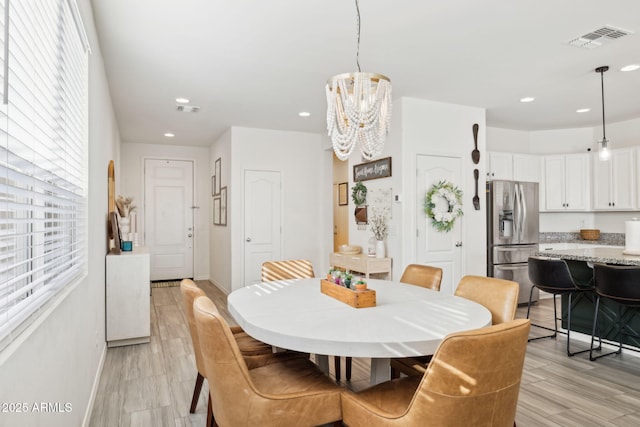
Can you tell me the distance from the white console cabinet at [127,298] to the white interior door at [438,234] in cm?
300

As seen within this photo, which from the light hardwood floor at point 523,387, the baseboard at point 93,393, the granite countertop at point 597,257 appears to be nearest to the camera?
the baseboard at point 93,393

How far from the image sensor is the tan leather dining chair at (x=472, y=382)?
1278 mm

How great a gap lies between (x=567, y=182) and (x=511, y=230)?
1579 mm

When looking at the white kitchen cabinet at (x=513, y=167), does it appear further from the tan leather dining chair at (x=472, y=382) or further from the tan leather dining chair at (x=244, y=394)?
the tan leather dining chair at (x=244, y=394)

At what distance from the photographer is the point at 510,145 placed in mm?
6340

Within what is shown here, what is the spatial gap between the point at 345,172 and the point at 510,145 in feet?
9.30

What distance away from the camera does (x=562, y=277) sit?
11.7ft

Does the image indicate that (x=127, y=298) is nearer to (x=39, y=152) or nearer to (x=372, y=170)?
(x=39, y=152)

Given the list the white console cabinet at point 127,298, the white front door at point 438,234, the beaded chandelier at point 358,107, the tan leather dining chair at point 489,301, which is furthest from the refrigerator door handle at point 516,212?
the white console cabinet at point 127,298

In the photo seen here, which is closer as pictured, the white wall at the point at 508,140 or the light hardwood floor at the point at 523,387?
the light hardwood floor at the point at 523,387

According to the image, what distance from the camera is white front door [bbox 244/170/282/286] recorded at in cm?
613

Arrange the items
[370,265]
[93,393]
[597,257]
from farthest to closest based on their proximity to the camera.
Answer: [370,265] → [597,257] → [93,393]

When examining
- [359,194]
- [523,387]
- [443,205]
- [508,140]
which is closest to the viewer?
[523,387]

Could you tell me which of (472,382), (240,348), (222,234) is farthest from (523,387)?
(222,234)
